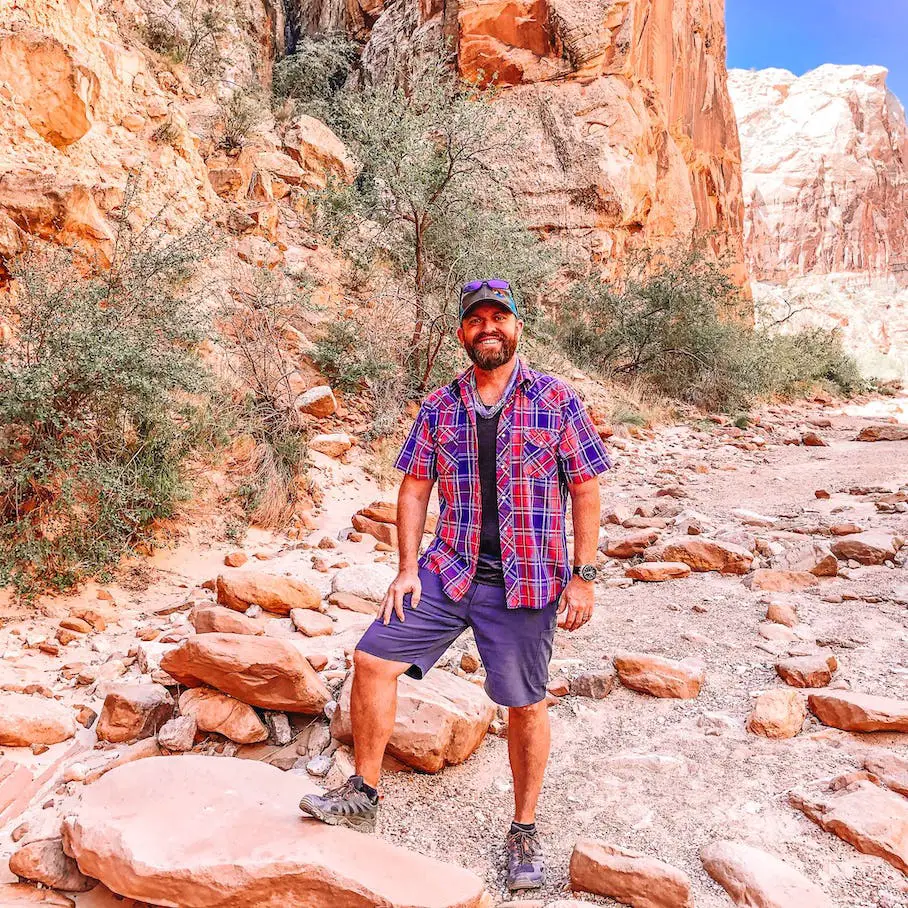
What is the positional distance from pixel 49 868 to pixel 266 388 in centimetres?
463

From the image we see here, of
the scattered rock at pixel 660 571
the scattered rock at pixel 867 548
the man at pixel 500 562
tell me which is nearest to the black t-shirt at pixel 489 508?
the man at pixel 500 562

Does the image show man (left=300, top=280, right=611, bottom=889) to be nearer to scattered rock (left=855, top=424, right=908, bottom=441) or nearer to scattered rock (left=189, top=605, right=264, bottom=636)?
scattered rock (left=189, top=605, right=264, bottom=636)

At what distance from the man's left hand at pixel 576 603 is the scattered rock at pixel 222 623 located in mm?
1646

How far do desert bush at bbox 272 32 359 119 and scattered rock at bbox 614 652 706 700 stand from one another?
13.5 metres

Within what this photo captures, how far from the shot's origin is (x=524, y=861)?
6.09 feet

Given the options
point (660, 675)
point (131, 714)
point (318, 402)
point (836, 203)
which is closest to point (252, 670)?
point (131, 714)

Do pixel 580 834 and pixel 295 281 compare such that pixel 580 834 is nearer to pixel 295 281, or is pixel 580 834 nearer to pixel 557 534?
pixel 557 534

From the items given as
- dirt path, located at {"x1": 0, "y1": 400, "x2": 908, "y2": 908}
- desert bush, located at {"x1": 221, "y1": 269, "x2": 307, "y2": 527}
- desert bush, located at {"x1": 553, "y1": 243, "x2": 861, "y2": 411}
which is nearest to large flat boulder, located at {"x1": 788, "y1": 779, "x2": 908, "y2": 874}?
dirt path, located at {"x1": 0, "y1": 400, "x2": 908, "y2": 908}

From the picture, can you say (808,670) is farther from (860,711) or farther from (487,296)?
(487,296)

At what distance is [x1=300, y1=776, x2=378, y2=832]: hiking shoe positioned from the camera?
1.74 metres

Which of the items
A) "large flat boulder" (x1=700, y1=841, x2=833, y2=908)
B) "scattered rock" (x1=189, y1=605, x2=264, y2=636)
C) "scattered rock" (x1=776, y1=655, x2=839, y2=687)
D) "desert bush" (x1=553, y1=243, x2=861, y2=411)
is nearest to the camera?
"large flat boulder" (x1=700, y1=841, x2=833, y2=908)

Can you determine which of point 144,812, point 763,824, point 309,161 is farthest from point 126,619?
point 309,161

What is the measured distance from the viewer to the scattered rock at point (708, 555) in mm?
4117

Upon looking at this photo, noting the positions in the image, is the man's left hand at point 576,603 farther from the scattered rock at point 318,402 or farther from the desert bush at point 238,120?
the desert bush at point 238,120
